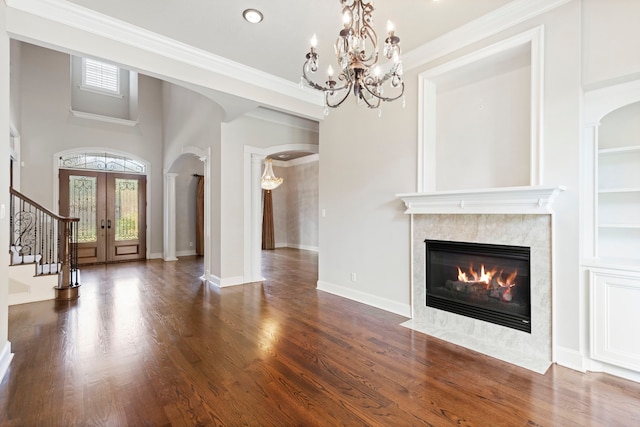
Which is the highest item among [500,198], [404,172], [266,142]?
[266,142]

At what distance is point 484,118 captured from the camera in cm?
332

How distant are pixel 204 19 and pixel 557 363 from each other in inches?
179

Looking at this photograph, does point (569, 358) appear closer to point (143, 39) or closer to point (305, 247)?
point (143, 39)

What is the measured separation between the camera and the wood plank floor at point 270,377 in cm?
193

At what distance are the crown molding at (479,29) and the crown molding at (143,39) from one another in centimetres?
179

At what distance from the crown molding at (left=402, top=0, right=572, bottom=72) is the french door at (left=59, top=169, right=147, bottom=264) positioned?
25.9 feet

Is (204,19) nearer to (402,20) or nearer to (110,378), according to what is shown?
(402,20)

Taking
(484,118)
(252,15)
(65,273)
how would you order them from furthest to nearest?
(65,273) < (484,118) < (252,15)

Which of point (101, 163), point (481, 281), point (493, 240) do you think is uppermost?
point (101, 163)

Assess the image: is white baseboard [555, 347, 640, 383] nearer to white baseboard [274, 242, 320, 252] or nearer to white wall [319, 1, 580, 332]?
white wall [319, 1, 580, 332]

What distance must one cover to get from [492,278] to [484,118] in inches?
68.1

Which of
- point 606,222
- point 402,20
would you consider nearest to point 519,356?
point 606,222

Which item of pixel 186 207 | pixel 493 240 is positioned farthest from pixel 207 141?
pixel 493 240

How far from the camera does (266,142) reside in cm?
584
